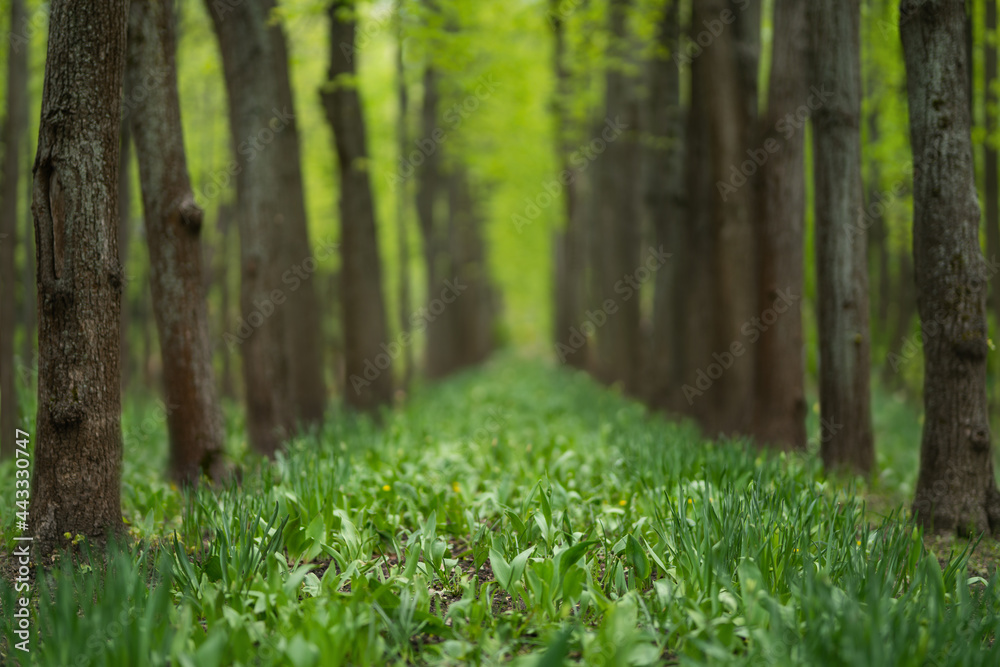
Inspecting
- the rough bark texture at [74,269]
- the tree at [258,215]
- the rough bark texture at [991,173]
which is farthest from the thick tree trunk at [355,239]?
the rough bark texture at [991,173]

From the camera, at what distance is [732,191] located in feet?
24.8

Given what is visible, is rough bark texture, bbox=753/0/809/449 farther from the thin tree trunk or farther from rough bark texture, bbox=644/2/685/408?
the thin tree trunk

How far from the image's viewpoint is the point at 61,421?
3494 millimetres

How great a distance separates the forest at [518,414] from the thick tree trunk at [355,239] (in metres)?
0.05

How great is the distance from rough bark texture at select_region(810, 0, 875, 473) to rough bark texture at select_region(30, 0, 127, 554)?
475 cm

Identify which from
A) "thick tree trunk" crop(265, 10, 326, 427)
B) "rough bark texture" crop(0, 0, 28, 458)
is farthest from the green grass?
"thick tree trunk" crop(265, 10, 326, 427)

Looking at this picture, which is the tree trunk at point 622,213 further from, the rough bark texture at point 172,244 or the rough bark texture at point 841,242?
the rough bark texture at point 172,244

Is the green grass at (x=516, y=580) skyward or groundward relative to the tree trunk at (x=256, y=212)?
groundward

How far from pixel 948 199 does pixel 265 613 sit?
4.21 metres

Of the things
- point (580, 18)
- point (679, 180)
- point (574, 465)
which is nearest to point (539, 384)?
point (679, 180)

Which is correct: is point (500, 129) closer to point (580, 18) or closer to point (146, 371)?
point (580, 18)

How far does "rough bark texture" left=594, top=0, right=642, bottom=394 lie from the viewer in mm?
12656

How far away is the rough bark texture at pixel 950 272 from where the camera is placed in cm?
431

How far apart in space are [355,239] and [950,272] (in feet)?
24.4
